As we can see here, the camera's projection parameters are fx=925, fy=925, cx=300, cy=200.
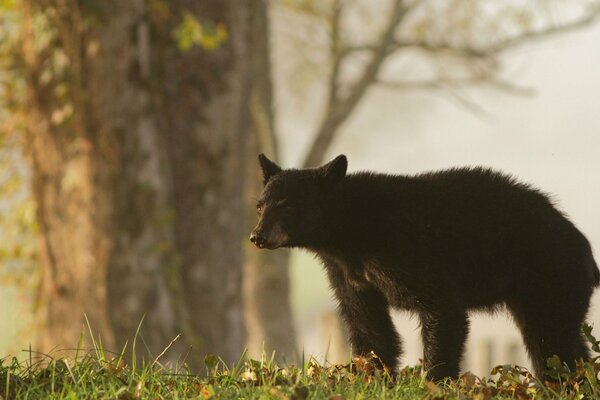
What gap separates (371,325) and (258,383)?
1.05 meters

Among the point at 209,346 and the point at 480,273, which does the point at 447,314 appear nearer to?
the point at 480,273

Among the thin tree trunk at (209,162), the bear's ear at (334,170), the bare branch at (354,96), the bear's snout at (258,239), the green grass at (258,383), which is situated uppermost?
the bare branch at (354,96)

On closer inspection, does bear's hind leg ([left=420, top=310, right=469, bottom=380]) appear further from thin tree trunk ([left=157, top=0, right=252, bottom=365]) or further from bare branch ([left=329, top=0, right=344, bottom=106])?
bare branch ([left=329, top=0, right=344, bottom=106])

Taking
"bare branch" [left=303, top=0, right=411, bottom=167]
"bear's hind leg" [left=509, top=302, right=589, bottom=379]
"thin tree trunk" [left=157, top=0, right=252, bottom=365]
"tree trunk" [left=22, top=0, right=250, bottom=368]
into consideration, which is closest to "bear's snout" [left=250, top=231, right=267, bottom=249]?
"bear's hind leg" [left=509, top=302, right=589, bottom=379]

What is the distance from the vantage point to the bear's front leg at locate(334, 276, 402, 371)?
19.0 ft

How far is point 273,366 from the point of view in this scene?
5.34 meters

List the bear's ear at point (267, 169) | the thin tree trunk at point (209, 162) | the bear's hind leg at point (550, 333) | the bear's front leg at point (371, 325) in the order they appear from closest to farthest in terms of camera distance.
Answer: the bear's hind leg at point (550, 333) < the bear's front leg at point (371, 325) < the bear's ear at point (267, 169) < the thin tree trunk at point (209, 162)

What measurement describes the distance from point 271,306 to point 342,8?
644 cm

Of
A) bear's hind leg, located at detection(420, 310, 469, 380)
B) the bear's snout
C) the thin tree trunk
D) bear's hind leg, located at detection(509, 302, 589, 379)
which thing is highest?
the thin tree trunk

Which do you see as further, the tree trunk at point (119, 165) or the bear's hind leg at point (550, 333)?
the tree trunk at point (119, 165)

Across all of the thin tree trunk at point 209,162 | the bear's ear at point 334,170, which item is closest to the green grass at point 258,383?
the bear's ear at point 334,170

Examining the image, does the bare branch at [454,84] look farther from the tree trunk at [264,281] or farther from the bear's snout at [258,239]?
the bear's snout at [258,239]

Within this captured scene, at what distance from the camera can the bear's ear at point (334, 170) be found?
5.68m

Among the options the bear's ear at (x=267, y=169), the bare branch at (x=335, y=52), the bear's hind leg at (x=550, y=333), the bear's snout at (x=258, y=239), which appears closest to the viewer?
the bear's snout at (x=258, y=239)
